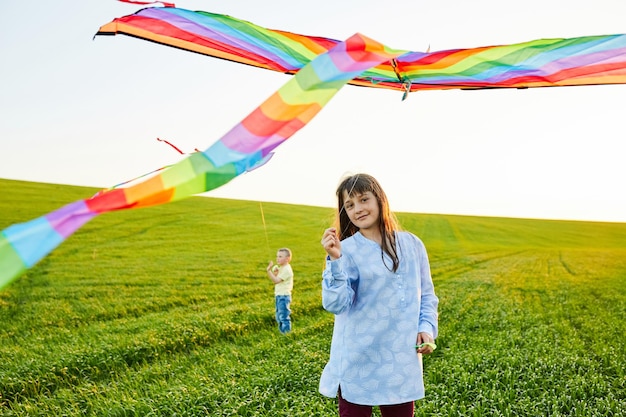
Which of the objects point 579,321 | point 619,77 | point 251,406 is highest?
point 619,77

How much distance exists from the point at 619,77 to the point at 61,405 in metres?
Result: 7.07

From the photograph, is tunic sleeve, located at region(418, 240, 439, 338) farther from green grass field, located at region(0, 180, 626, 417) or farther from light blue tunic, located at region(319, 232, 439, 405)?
green grass field, located at region(0, 180, 626, 417)

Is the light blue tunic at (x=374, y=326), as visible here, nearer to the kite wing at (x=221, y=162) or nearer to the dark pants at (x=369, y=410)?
the dark pants at (x=369, y=410)

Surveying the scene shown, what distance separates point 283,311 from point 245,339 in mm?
888

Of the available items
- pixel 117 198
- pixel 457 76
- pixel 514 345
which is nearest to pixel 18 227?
pixel 117 198

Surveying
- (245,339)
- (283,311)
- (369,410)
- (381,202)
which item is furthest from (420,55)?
(245,339)

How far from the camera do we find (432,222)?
173 ft

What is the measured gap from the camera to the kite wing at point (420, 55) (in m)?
3.19

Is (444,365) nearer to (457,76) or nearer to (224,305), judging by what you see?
(457,76)

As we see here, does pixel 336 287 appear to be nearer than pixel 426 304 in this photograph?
Yes

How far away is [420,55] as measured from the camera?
11.1 ft

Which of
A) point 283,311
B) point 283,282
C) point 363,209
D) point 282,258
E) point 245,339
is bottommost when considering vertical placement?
point 245,339

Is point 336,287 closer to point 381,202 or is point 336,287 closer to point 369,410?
point 381,202

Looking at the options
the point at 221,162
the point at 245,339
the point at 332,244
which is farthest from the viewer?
the point at 245,339
